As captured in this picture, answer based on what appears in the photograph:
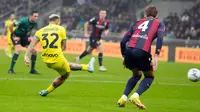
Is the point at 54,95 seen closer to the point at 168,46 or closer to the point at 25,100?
the point at 25,100

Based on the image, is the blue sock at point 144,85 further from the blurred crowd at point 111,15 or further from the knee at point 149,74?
the blurred crowd at point 111,15

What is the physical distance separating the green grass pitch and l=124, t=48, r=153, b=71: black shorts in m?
0.86

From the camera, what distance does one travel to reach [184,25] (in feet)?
122

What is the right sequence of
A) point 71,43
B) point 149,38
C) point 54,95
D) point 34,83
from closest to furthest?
point 149,38, point 54,95, point 34,83, point 71,43

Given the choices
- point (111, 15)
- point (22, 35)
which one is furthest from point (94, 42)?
point (111, 15)

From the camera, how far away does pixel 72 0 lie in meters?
43.2

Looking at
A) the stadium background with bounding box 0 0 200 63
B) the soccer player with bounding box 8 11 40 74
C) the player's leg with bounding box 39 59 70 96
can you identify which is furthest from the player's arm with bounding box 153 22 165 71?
the stadium background with bounding box 0 0 200 63

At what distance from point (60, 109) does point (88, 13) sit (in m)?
31.2

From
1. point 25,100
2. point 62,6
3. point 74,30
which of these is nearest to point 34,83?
point 25,100

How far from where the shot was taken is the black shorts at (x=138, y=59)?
1071 cm

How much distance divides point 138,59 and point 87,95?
305 cm

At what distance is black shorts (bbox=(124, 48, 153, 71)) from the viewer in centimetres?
1071

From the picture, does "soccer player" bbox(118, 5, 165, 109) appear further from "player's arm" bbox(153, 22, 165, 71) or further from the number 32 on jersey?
the number 32 on jersey

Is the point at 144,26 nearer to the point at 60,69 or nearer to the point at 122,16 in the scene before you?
the point at 60,69
